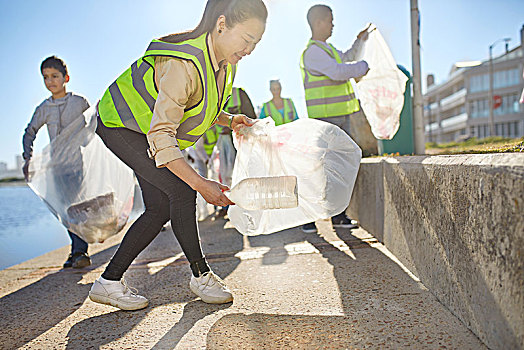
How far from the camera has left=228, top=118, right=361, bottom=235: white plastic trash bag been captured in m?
2.73

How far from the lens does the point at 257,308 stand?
2207 mm

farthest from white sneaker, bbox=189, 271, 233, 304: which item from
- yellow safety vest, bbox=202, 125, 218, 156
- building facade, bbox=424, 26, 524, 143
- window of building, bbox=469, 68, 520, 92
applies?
window of building, bbox=469, 68, 520, 92

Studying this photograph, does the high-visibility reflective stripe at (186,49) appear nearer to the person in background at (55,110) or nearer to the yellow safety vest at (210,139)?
the person in background at (55,110)

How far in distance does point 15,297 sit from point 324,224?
104 inches

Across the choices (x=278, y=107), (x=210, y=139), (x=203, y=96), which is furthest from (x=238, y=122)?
(x=278, y=107)

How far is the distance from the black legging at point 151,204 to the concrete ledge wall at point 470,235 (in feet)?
3.66

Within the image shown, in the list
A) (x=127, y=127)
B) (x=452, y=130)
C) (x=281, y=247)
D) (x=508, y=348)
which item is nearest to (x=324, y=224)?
(x=281, y=247)

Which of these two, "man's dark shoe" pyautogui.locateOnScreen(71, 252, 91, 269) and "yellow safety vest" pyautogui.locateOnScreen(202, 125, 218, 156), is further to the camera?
"yellow safety vest" pyautogui.locateOnScreen(202, 125, 218, 156)

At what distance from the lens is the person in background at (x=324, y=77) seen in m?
3.76

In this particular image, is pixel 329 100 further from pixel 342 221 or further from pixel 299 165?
pixel 299 165

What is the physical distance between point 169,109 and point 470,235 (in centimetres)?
129

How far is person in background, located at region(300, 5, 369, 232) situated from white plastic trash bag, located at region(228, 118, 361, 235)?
36.4 inches

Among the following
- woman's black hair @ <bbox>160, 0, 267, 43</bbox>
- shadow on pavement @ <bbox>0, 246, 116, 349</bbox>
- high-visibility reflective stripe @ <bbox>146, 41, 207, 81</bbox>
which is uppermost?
woman's black hair @ <bbox>160, 0, 267, 43</bbox>

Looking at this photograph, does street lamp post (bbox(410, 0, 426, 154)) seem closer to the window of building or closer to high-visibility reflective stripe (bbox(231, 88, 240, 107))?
high-visibility reflective stripe (bbox(231, 88, 240, 107))
